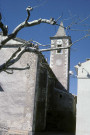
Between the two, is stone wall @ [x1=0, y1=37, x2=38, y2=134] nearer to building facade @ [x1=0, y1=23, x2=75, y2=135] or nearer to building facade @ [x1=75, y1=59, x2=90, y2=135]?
building facade @ [x1=0, y1=23, x2=75, y2=135]

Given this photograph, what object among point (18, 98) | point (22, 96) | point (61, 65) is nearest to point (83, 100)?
point (22, 96)

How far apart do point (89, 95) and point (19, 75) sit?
18.8 ft

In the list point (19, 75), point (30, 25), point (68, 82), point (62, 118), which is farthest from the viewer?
point (68, 82)

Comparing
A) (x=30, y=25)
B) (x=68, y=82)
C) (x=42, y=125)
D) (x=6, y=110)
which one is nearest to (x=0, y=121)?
(x=6, y=110)

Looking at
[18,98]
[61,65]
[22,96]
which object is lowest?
[18,98]

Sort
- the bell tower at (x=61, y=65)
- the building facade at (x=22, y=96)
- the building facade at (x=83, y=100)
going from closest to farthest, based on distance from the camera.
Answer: the building facade at (x=83, y=100) < the building facade at (x=22, y=96) < the bell tower at (x=61, y=65)

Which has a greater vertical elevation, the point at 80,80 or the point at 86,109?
the point at 80,80

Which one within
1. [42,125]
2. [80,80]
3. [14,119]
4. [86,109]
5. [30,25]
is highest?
[30,25]

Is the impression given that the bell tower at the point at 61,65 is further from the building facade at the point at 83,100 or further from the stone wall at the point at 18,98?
the building facade at the point at 83,100

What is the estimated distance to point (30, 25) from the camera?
5926mm

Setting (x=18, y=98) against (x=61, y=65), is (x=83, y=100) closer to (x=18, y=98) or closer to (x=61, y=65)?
(x=18, y=98)

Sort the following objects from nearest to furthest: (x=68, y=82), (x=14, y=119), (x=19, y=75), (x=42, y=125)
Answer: (x=14, y=119), (x=19, y=75), (x=42, y=125), (x=68, y=82)

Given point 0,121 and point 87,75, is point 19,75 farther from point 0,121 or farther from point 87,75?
point 87,75

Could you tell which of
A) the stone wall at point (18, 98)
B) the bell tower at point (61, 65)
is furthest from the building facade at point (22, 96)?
the bell tower at point (61, 65)
